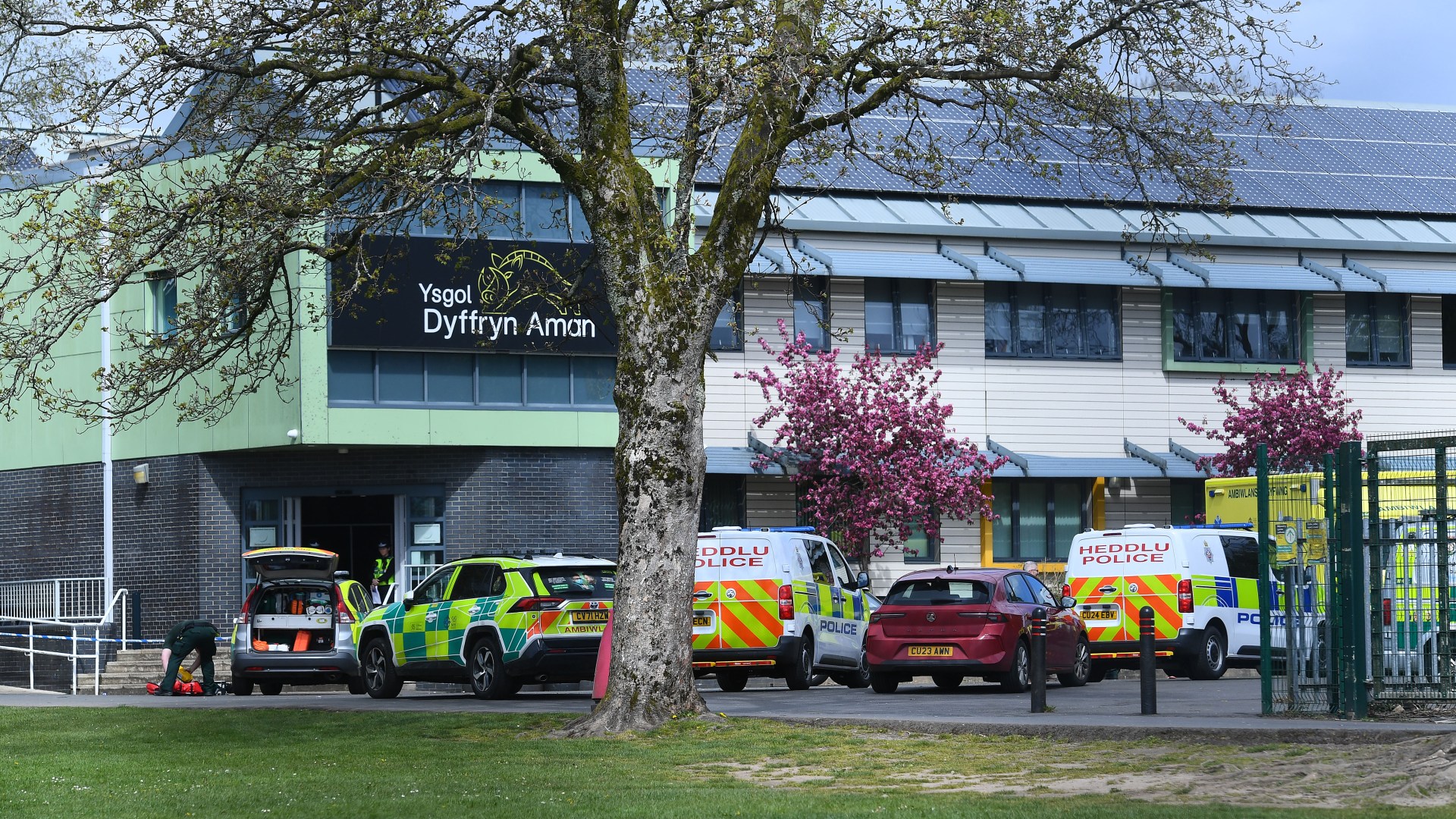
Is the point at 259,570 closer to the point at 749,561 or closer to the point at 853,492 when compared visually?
the point at 749,561

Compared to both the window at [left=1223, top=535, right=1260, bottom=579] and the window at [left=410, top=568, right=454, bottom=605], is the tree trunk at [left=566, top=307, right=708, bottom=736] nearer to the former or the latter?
the window at [left=410, top=568, right=454, bottom=605]

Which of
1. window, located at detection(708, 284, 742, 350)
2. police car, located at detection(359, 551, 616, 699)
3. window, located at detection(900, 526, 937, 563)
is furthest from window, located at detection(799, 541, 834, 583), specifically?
window, located at detection(900, 526, 937, 563)

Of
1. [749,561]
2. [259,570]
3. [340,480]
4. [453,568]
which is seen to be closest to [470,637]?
[453,568]

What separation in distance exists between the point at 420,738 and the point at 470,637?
5.97 metres

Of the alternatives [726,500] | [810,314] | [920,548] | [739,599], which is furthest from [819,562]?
[920,548]

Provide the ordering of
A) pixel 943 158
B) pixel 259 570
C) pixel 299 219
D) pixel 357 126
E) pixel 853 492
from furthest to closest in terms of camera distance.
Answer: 1. pixel 853 492
2. pixel 259 570
3. pixel 943 158
4. pixel 357 126
5. pixel 299 219

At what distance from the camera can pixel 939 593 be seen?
73.3ft

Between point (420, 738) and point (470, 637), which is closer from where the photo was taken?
point (420, 738)

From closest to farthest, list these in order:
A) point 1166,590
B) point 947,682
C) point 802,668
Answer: point 802,668 → point 947,682 → point 1166,590

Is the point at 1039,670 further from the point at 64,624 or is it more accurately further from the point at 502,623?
the point at 64,624

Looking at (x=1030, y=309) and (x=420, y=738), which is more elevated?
(x=1030, y=309)

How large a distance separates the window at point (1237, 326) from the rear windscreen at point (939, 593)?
638 inches

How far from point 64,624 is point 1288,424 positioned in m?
20.8

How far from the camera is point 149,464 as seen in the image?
110 feet
